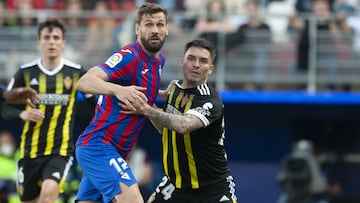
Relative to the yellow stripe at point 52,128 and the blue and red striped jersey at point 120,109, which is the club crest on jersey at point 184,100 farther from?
the yellow stripe at point 52,128

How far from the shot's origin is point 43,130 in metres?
11.2

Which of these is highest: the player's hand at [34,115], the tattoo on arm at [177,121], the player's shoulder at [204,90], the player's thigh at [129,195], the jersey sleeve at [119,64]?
the jersey sleeve at [119,64]

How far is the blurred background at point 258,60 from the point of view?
655 inches

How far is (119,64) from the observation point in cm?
895

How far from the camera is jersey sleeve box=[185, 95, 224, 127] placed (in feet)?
29.3

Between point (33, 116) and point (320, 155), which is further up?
point (33, 116)

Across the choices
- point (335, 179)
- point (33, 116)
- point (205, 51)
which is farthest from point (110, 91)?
point (335, 179)

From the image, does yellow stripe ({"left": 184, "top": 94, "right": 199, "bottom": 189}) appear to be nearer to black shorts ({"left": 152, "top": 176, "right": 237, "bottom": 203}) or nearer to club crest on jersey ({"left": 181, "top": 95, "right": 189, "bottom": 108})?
black shorts ({"left": 152, "top": 176, "right": 237, "bottom": 203})

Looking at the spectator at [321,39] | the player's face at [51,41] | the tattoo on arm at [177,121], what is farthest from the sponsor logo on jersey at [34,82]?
the spectator at [321,39]

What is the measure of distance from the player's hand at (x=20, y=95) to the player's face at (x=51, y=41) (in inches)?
24.8

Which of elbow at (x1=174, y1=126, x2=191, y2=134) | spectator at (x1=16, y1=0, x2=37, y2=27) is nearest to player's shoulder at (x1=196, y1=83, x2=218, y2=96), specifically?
elbow at (x1=174, y1=126, x2=191, y2=134)

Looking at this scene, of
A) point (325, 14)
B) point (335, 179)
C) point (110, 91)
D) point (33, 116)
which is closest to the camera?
point (110, 91)

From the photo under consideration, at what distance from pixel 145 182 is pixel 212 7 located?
3212 millimetres

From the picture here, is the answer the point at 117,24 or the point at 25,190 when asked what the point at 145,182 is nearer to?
the point at 117,24
